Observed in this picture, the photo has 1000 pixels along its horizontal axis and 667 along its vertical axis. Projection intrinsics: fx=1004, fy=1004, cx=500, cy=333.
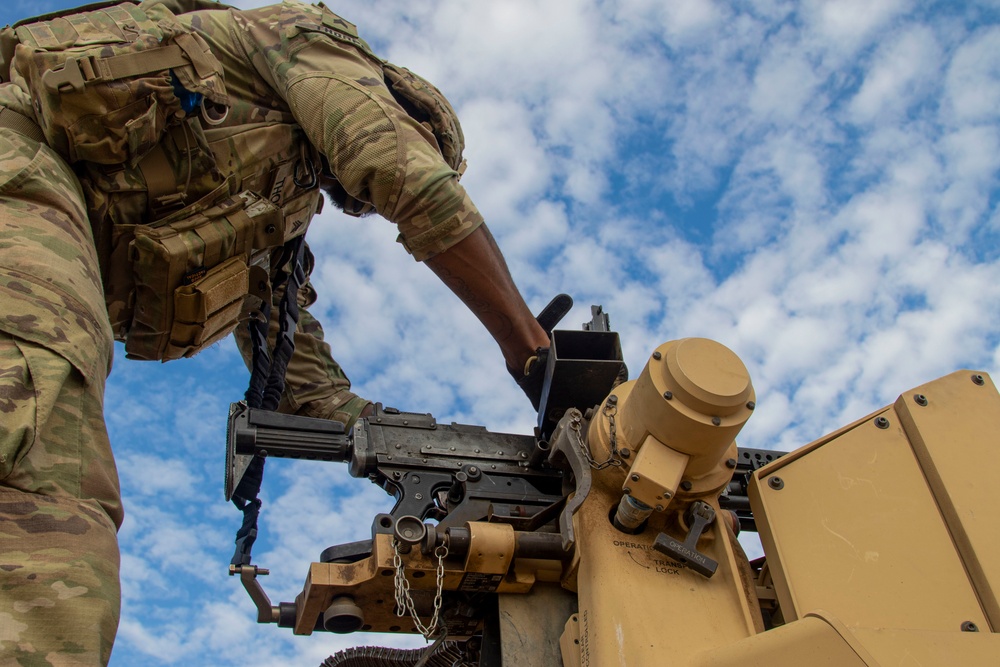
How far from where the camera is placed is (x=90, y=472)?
286 cm

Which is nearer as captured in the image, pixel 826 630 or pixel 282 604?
pixel 826 630

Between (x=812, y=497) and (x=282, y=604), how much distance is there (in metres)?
1.91

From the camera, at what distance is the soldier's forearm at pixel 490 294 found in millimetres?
4477

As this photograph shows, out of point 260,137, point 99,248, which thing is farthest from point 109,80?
point 260,137

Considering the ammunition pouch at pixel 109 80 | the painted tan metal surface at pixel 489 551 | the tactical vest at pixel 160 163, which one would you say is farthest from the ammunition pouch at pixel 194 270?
the painted tan metal surface at pixel 489 551

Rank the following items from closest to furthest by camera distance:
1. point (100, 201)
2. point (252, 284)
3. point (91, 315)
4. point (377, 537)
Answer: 1. point (91, 315)
2. point (377, 537)
3. point (100, 201)
4. point (252, 284)

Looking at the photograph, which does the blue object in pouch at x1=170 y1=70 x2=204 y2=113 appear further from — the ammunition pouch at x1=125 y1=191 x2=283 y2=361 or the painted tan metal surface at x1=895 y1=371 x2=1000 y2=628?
the painted tan metal surface at x1=895 y1=371 x2=1000 y2=628

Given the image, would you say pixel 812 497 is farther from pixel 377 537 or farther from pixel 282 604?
pixel 282 604

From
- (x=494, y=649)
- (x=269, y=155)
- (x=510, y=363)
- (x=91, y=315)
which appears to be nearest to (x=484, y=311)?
(x=510, y=363)

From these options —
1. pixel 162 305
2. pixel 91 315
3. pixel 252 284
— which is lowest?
pixel 91 315

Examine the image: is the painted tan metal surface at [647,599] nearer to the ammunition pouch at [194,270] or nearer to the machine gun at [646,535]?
the machine gun at [646,535]

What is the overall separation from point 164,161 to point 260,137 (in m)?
0.52

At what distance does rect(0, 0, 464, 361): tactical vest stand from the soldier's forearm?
0.86 meters

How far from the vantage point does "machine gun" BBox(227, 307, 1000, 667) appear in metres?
3.09
